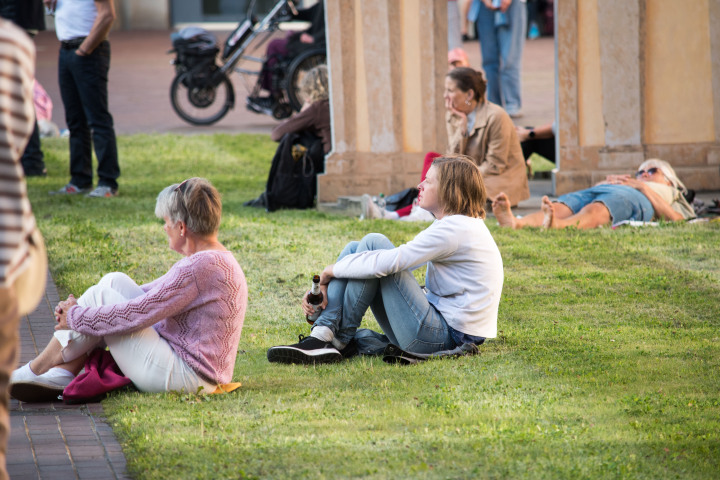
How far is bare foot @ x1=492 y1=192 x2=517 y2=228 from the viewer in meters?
7.86

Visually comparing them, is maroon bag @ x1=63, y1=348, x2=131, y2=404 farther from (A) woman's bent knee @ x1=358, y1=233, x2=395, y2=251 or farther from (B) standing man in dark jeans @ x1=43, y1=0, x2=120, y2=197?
(B) standing man in dark jeans @ x1=43, y1=0, x2=120, y2=197

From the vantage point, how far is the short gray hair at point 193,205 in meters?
4.12

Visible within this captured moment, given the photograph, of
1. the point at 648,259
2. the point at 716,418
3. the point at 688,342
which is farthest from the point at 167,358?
the point at 648,259

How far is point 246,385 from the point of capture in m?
4.46

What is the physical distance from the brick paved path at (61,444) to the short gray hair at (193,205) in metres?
0.88

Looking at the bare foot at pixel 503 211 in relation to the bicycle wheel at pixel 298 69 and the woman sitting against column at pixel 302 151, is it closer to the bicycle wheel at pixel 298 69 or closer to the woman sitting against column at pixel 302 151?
the woman sitting against column at pixel 302 151

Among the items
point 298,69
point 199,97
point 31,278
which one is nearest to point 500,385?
point 31,278

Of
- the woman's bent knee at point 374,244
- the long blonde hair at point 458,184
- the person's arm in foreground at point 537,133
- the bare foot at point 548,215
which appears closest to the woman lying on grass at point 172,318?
the woman's bent knee at point 374,244

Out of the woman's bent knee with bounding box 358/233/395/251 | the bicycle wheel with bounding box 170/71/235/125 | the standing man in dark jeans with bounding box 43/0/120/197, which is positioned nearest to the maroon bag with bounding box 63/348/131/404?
the woman's bent knee with bounding box 358/233/395/251

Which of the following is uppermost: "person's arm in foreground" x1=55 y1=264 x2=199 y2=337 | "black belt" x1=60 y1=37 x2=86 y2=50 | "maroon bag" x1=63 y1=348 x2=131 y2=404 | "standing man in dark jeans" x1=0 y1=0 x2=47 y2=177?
"standing man in dark jeans" x1=0 y1=0 x2=47 y2=177

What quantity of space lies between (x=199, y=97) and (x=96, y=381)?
460 inches

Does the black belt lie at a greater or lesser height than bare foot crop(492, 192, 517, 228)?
greater

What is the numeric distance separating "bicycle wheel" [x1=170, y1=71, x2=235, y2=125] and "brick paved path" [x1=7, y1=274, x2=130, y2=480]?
11191 millimetres

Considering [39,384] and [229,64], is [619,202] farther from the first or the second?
[229,64]
